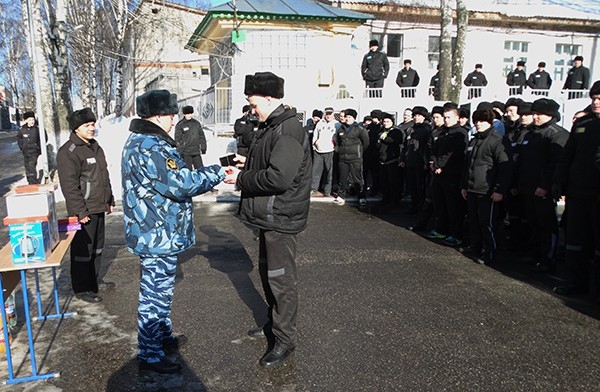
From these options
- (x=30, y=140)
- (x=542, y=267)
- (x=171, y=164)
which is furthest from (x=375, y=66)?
(x=171, y=164)

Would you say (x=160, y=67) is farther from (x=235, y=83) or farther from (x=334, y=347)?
(x=334, y=347)

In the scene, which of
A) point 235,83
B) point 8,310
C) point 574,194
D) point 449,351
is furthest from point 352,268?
point 235,83

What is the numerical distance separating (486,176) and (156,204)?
426 cm

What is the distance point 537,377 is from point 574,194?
2.28 m

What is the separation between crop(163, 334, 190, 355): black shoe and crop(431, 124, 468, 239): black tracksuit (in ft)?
14.5

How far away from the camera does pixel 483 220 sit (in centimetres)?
585

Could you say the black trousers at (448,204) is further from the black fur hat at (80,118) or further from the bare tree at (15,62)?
the bare tree at (15,62)

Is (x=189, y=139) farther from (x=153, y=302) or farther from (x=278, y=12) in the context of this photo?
(x=153, y=302)

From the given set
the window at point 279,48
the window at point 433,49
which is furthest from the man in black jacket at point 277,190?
the window at point 433,49

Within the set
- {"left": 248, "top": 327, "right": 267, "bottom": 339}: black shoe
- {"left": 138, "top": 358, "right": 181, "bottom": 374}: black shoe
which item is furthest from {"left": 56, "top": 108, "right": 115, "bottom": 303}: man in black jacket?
{"left": 248, "top": 327, "right": 267, "bottom": 339}: black shoe

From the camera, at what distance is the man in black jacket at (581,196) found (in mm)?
4598

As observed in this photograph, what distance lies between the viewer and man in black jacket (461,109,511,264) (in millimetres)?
5633

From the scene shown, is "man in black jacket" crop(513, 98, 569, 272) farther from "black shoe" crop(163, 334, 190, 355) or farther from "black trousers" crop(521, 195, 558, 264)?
"black shoe" crop(163, 334, 190, 355)

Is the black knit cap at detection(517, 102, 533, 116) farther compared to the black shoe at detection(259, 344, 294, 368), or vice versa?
the black knit cap at detection(517, 102, 533, 116)
